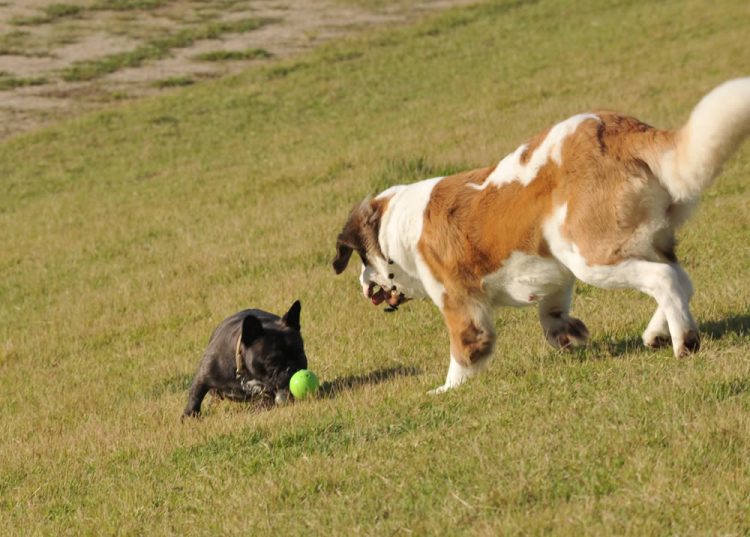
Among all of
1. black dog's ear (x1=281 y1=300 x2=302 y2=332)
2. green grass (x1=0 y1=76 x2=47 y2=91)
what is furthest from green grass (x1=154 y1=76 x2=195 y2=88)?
black dog's ear (x1=281 y1=300 x2=302 y2=332)

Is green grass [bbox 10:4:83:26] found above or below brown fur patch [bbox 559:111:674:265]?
below

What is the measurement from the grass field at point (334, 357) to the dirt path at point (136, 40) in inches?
173

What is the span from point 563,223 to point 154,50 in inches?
1111

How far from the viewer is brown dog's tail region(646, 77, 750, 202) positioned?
5.14 metres

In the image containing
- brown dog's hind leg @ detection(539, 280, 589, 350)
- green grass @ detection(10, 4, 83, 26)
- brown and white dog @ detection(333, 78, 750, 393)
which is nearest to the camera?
brown and white dog @ detection(333, 78, 750, 393)

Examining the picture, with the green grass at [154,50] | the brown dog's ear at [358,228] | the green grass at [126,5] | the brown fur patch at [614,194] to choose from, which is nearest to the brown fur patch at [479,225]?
the brown fur patch at [614,194]

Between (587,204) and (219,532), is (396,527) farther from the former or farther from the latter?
(587,204)

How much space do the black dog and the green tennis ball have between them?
117 mm

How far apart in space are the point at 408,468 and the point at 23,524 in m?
2.44

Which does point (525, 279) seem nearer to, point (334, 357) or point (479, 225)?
point (479, 225)

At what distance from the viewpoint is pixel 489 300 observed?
655 cm

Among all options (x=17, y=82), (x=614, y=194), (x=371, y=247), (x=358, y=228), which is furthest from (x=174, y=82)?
(x=614, y=194)

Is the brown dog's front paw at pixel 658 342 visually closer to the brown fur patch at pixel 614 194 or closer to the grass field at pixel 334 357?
the grass field at pixel 334 357

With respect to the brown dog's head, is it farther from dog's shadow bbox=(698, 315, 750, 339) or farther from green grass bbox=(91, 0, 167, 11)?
green grass bbox=(91, 0, 167, 11)
